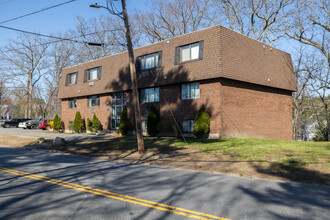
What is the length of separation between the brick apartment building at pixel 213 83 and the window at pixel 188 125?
0.05m

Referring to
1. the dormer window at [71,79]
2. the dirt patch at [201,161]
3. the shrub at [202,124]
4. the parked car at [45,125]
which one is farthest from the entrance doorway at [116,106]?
the parked car at [45,125]

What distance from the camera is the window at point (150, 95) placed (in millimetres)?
23953

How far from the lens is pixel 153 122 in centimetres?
2250

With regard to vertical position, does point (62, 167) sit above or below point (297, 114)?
below

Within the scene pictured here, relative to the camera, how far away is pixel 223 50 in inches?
762

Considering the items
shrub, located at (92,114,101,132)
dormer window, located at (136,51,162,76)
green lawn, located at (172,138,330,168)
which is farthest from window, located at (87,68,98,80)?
green lawn, located at (172,138,330,168)

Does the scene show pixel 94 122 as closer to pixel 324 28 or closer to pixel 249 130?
pixel 249 130

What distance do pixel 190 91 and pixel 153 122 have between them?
Result: 12.5ft

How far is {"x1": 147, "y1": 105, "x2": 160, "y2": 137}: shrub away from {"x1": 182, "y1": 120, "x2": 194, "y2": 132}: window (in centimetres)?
222

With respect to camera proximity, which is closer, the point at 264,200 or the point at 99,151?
the point at 264,200

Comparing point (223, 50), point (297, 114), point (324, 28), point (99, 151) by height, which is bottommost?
point (99, 151)

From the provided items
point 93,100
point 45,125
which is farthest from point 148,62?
point 45,125

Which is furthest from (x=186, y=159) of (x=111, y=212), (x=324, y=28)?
(x=324, y=28)

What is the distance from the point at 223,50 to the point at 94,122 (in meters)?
15.2
